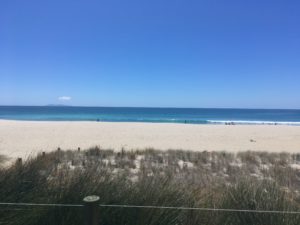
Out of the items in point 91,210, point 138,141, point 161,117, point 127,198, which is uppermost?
point 91,210

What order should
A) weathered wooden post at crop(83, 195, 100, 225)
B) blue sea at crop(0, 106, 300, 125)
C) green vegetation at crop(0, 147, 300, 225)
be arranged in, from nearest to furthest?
weathered wooden post at crop(83, 195, 100, 225)
green vegetation at crop(0, 147, 300, 225)
blue sea at crop(0, 106, 300, 125)

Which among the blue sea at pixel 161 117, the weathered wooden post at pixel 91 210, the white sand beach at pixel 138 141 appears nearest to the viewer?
the weathered wooden post at pixel 91 210

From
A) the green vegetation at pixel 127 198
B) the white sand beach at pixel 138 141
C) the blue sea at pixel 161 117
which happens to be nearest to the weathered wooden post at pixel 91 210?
the green vegetation at pixel 127 198

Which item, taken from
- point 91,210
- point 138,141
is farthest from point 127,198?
point 138,141

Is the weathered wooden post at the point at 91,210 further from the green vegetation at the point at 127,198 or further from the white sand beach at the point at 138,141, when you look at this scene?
the white sand beach at the point at 138,141

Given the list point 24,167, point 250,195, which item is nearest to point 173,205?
point 250,195

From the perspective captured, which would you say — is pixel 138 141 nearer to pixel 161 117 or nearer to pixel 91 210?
pixel 91 210

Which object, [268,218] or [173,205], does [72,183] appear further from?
[268,218]

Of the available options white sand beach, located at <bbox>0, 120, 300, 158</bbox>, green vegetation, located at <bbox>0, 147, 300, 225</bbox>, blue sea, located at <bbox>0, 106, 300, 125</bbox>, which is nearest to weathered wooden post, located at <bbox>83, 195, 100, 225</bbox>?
green vegetation, located at <bbox>0, 147, 300, 225</bbox>

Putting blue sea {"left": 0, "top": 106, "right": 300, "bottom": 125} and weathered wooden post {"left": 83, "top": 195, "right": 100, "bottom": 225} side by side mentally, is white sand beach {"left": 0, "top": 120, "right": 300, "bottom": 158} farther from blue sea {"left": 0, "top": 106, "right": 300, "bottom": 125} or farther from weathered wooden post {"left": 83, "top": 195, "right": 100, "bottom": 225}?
blue sea {"left": 0, "top": 106, "right": 300, "bottom": 125}

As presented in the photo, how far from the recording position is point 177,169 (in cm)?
848

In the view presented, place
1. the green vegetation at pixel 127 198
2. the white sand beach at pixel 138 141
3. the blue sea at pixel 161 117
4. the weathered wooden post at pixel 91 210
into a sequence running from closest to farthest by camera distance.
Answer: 1. the weathered wooden post at pixel 91 210
2. the green vegetation at pixel 127 198
3. the white sand beach at pixel 138 141
4. the blue sea at pixel 161 117

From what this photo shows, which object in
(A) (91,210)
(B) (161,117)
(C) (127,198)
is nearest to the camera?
(A) (91,210)

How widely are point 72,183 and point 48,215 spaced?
1.58 ft
